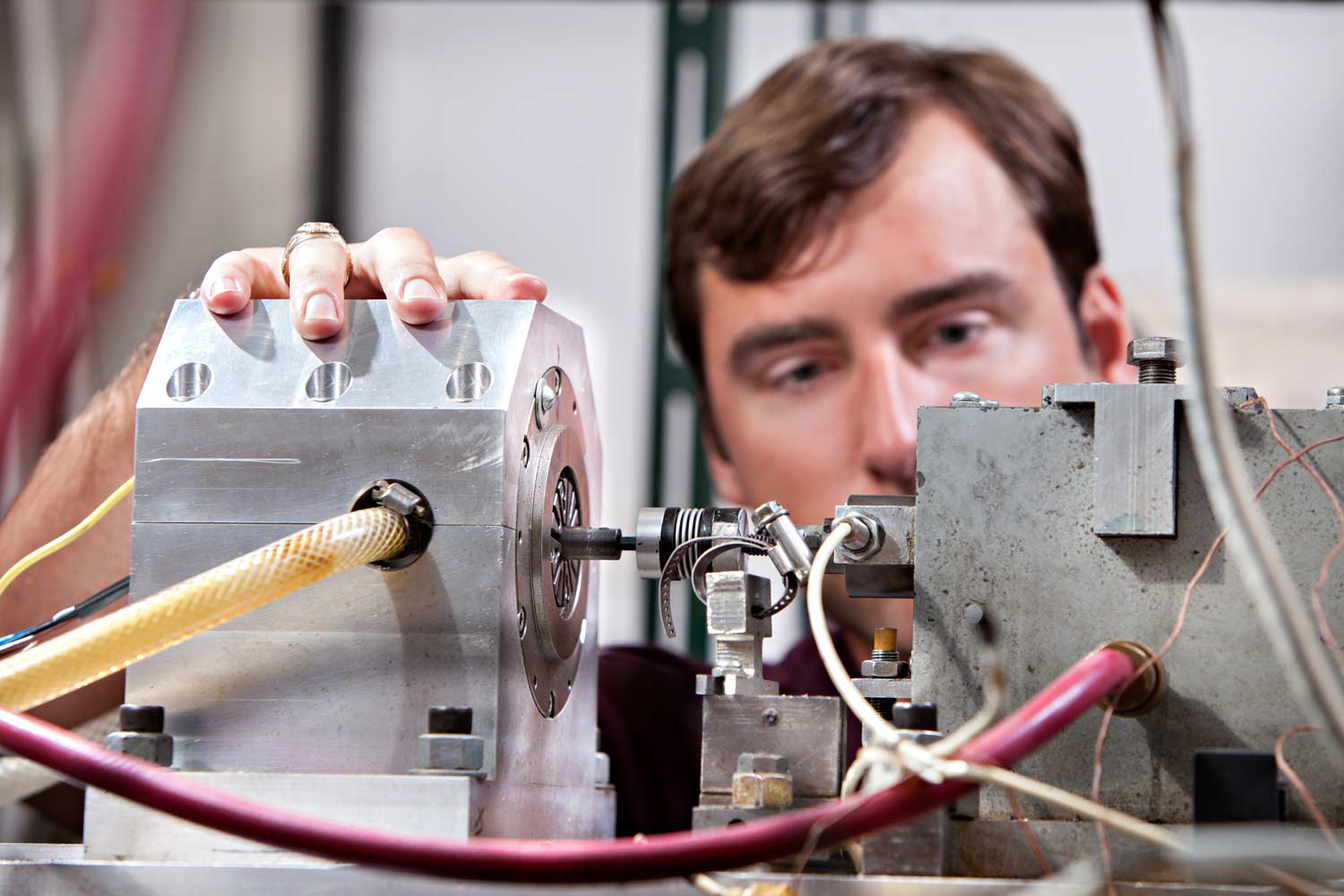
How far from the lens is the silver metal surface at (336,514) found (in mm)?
673

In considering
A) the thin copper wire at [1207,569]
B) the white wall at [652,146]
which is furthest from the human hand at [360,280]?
the white wall at [652,146]

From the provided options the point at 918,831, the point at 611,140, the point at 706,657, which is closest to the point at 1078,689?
the point at 918,831

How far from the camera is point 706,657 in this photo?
302 centimetres

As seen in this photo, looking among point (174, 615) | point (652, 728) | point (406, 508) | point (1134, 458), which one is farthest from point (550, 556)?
point (652, 728)

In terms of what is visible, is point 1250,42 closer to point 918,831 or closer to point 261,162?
point 261,162

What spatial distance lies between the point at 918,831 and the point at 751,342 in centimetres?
127

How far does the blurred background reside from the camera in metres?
2.77

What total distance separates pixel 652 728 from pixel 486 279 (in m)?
0.94

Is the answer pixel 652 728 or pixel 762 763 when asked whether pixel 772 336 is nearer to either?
pixel 652 728

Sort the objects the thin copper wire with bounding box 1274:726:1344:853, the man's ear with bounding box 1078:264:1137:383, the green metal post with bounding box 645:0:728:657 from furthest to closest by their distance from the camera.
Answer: the green metal post with bounding box 645:0:728:657
the man's ear with bounding box 1078:264:1137:383
the thin copper wire with bounding box 1274:726:1344:853

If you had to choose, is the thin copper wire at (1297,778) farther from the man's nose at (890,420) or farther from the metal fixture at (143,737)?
the man's nose at (890,420)

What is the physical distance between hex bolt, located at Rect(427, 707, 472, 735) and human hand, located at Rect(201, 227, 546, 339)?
22 centimetres

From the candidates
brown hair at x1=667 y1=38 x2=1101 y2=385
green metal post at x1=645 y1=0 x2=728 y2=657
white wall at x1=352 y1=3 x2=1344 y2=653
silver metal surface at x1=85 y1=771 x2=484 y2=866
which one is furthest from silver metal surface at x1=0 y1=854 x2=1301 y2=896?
white wall at x1=352 y1=3 x2=1344 y2=653

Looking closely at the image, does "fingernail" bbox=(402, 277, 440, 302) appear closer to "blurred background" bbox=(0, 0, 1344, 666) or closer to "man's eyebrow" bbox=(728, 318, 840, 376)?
"man's eyebrow" bbox=(728, 318, 840, 376)
